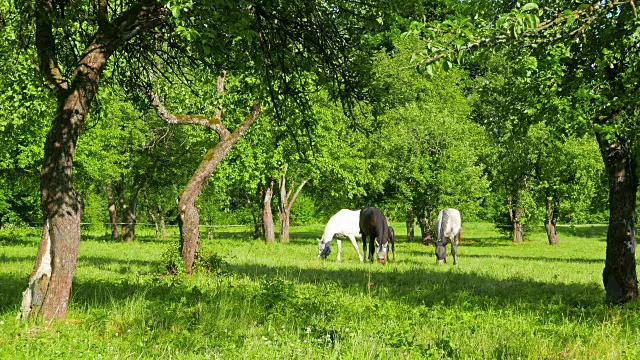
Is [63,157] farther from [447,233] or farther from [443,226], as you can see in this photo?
[447,233]

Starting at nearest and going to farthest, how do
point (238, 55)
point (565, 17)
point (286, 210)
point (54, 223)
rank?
1. point (565, 17)
2. point (54, 223)
3. point (238, 55)
4. point (286, 210)

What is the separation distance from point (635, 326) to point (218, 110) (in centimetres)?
1174

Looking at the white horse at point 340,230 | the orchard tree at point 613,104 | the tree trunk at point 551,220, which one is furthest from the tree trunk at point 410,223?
the orchard tree at point 613,104

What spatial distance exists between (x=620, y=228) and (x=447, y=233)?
13349 millimetres

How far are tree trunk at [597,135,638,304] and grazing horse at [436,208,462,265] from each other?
37.4 ft

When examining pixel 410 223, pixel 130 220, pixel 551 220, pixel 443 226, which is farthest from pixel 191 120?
pixel 551 220

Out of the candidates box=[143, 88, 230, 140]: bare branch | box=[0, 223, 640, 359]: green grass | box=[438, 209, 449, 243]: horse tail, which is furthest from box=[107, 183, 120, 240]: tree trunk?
box=[0, 223, 640, 359]: green grass

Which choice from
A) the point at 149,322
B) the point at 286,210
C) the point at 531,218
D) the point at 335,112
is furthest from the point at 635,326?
the point at 531,218

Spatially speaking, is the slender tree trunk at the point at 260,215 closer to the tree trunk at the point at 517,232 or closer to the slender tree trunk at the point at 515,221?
the slender tree trunk at the point at 515,221

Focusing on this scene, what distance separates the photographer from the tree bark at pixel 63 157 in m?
7.77

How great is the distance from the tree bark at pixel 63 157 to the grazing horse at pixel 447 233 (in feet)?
54.6

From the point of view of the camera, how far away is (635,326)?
8.54 m

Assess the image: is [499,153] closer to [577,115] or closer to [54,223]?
[577,115]

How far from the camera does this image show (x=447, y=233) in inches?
958
